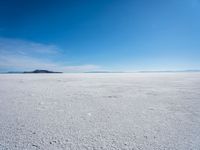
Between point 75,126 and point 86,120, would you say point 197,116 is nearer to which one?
point 86,120

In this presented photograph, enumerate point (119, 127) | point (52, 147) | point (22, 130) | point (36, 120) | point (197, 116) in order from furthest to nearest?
point (197, 116) < point (36, 120) < point (119, 127) < point (22, 130) < point (52, 147)

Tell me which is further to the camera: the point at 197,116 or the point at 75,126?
the point at 197,116

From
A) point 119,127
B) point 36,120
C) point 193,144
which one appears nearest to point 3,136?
point 36,120

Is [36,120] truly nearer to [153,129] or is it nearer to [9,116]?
[9,116]

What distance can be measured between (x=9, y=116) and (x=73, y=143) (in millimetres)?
2195

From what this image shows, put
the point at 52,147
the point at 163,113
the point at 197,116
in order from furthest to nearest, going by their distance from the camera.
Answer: the point at 163,113 < the point at 197,116 < the point at 52,147

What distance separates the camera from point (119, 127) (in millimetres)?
2482

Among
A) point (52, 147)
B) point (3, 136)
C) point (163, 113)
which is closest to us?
point (52, 147)

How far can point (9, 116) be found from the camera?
3.04m

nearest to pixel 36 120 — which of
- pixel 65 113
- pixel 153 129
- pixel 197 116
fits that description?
pixel 65 113

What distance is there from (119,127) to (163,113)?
1.56 m

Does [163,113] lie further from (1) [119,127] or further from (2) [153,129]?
(1) [119,127]

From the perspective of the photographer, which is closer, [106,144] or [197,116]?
[106,144]

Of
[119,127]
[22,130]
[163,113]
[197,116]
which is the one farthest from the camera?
[163,113]
